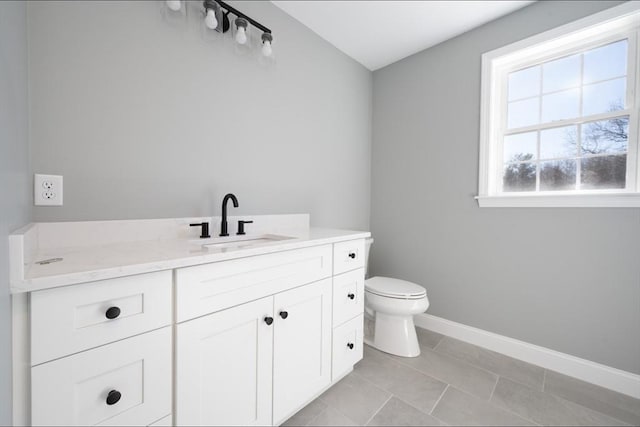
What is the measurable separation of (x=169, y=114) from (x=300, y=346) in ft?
4.39

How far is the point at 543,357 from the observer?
165cm

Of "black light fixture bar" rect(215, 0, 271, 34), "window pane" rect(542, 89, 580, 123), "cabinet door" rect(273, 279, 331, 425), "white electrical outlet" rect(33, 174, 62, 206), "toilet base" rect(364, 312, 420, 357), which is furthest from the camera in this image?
"toilet base" rect(364, 312, 420, 357)

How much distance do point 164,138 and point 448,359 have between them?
2.29 m

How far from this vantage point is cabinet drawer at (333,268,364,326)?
4.51 ft

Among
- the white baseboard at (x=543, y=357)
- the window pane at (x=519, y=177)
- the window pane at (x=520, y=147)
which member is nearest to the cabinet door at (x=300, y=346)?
the white baseboard at (x=543, y=357)

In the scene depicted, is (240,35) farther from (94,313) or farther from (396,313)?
(396,313)

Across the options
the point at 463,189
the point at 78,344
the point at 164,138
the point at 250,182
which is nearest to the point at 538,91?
the point at 463,189

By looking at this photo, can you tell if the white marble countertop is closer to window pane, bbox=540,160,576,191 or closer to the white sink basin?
the white sink basin

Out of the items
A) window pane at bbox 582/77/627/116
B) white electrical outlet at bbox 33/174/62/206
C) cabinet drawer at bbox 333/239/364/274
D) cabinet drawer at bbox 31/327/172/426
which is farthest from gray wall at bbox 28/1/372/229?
window pane at bbox 582/77/627/116

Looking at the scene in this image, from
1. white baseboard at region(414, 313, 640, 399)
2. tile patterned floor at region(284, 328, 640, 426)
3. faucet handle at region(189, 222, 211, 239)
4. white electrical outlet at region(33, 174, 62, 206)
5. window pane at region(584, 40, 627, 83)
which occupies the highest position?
window pane at region(584, 40, 627, 83)

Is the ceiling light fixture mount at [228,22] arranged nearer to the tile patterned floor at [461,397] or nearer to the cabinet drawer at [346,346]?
the cabinet drawer at [346,346]

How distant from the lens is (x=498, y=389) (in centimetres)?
145

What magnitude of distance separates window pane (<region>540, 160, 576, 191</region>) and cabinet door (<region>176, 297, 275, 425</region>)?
6.69ft

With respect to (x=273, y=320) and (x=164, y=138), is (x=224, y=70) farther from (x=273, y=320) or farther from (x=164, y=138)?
(x=273, y=320)
